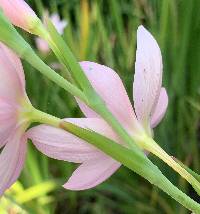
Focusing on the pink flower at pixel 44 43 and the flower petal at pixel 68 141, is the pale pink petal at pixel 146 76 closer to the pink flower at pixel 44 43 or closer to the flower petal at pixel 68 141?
the flower petal at pixel 68 141

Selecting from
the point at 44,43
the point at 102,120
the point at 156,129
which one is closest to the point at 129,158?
the point at 102,120

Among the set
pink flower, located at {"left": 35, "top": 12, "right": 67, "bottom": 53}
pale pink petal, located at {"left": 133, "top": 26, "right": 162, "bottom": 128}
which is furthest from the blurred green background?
pale pink petal, located at {"left": 133, "top": 26, "right": 162, "bottom": 128}

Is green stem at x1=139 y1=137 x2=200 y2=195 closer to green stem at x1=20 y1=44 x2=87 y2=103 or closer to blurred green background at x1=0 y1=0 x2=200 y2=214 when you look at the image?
green stem at x1=20 y1=44 x2=87 y2=103

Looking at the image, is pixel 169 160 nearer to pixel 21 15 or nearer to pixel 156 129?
pixel 21 15

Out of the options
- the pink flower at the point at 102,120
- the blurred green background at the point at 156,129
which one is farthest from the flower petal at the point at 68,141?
the blurred green background at the point at 156,129

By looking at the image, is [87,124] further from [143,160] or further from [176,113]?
[176,113]

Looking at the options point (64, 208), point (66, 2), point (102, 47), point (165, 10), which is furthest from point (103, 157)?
point (66, 2)
